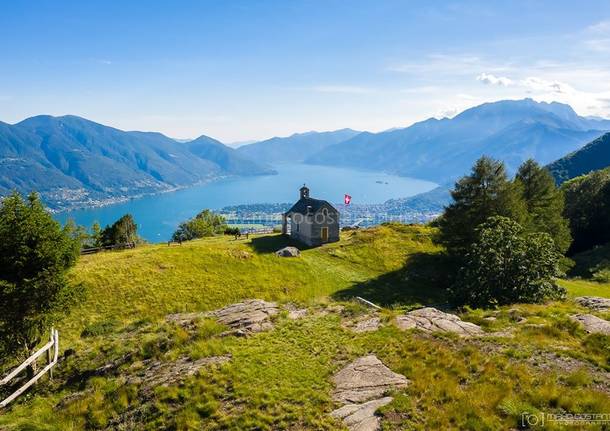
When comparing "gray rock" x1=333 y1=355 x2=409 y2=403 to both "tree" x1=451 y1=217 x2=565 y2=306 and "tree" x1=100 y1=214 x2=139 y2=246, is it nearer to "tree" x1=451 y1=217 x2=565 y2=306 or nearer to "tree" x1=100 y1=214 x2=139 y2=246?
"tree" x1=451 y1=217 x2=565 y2=306

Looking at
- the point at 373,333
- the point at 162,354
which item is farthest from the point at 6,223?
the point at 373,333

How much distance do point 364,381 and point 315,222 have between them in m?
46.3

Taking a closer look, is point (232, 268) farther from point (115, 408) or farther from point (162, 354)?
point (115, 408)

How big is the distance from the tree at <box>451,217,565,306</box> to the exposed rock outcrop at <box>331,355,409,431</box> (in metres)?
15.6

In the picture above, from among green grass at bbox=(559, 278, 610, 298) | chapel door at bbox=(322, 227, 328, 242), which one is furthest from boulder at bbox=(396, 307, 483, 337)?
chapel door at bbox=(322, 227, 328, 242)

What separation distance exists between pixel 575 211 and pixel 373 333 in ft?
250

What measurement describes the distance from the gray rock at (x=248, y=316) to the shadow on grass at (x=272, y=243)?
3029cm

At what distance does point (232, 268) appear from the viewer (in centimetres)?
4897

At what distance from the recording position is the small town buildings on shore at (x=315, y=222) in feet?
203

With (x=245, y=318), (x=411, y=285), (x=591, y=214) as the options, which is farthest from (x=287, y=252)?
(x=591, y=214)

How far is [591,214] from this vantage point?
248 ft

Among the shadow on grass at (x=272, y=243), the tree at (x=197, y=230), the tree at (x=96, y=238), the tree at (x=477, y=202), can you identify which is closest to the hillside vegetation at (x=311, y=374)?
the tree at (x=477, y=202)

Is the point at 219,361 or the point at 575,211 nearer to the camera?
the point at 219,361

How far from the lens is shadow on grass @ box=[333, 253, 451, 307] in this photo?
4172cm
